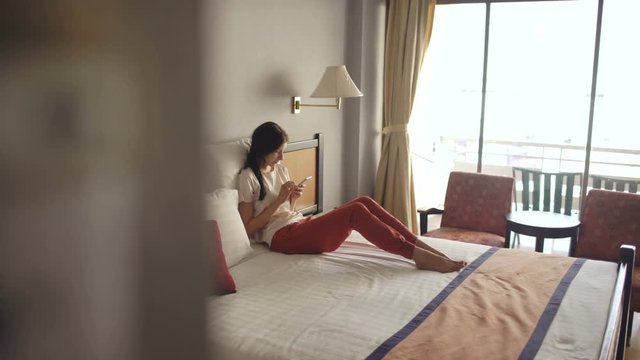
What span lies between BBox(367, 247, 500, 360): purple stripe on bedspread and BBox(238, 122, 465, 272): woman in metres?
0.18

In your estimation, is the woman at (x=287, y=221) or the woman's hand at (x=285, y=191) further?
the woman's hand at (x=285, y=191)

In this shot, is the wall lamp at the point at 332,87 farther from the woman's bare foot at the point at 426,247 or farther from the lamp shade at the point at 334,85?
the woman's bare foot at the point at 426,247

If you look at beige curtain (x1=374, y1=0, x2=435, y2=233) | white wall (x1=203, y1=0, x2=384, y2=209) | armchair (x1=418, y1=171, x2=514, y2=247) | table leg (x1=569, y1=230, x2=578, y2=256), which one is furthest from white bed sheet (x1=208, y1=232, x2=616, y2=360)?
beige curtain (x1=374, y1=0, x2=435, y2=233)

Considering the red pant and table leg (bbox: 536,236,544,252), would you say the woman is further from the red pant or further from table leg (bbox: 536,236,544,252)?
table leg (bbox: 536,236,544,252)

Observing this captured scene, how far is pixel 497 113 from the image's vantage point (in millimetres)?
5172

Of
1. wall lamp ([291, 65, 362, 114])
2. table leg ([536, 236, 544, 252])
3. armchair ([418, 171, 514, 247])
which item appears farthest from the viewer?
armchair ([418, 171, 514, 247])

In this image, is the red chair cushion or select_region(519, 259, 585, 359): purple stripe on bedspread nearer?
select_region(519, 259, 585, 359): purple stripe on bedspread

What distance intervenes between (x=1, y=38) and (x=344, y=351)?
1.88 m

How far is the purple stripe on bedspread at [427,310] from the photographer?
205 cm

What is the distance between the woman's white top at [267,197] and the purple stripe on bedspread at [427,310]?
102 cm

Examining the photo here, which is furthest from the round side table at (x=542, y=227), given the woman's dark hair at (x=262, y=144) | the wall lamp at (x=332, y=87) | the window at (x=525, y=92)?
the woman's dark hair at (x=262, y=144)

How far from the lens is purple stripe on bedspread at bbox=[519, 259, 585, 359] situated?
2.06m

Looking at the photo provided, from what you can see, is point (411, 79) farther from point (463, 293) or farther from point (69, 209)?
point (69, 209)

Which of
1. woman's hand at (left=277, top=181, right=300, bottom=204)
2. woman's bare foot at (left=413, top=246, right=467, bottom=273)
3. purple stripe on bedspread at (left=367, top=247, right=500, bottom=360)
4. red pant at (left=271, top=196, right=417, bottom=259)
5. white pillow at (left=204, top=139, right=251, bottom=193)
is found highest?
white pillow at (left=204, top=139, right=251, bottom=193)
